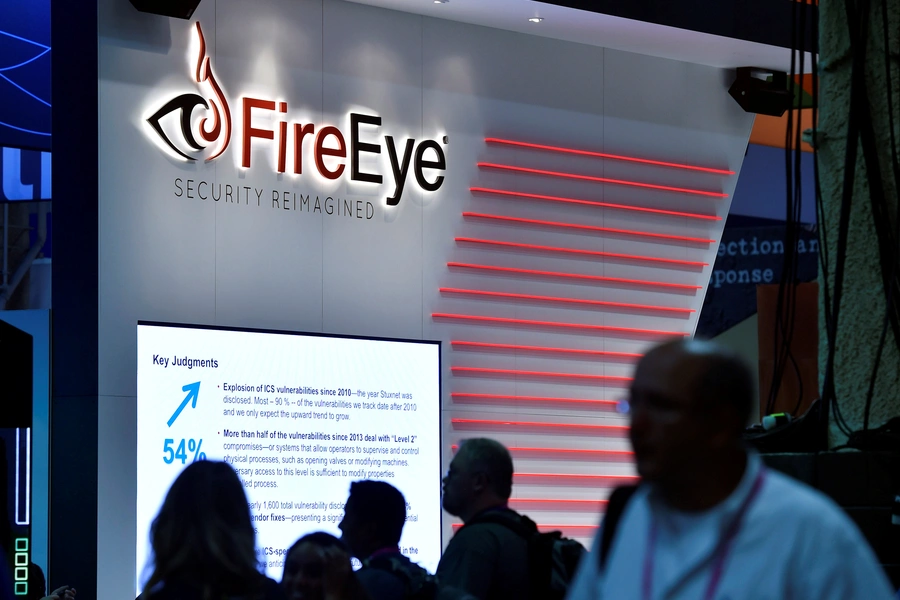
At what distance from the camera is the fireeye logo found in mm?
7051

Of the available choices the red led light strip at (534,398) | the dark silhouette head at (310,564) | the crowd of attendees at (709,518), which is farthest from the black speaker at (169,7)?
the crowd of attendees at (709,518)

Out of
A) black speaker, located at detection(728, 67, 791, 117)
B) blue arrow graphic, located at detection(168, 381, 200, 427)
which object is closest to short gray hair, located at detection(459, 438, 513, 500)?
blue arrow graphic, located at detection(168, 381, 200, 427)

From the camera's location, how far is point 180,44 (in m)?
7.06

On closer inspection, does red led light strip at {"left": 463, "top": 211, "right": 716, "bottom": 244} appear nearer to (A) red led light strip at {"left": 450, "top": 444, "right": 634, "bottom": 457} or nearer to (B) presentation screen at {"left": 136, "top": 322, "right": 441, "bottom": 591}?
(B) presentation screen at {"left": 136, "top": 322, "right": 441, "bottom": 591}

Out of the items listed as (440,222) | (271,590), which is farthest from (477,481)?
(440,222)

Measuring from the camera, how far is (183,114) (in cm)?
702

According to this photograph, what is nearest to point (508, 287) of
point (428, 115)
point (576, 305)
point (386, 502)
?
point (576, 305)

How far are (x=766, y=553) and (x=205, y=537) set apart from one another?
139 centimetres

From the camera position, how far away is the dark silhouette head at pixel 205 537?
2580mm

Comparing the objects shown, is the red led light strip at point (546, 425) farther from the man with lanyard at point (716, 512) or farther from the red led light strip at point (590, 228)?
the man with lanyard at point (716, 512)

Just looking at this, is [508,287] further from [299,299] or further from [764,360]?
[764,360]

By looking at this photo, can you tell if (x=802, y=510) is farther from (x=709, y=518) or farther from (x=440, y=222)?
(x=440, y=222)

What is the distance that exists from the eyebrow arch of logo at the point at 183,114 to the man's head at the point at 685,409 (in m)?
5.71

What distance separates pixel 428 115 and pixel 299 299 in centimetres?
140
